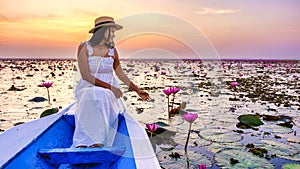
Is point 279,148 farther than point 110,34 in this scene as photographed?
Yes

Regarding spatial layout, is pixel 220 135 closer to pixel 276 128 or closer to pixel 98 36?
pixel 276 128

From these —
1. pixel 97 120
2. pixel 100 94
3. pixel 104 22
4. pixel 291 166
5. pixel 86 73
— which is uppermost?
pixel 104 22

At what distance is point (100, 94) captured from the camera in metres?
2.31

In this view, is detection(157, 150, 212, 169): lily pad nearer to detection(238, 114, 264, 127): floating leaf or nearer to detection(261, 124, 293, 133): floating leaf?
detection(238, 114, 264, 127): floating leaf

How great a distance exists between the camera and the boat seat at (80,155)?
175 cm

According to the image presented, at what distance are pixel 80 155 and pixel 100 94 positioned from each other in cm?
66

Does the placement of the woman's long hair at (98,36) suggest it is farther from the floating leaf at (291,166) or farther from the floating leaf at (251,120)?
the floating leaf at (251,120)

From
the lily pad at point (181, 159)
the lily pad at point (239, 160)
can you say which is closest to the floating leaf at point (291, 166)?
the lily pad at point (239, 160)

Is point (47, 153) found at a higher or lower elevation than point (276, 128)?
higher

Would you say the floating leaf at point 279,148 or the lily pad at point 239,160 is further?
the floating leaf at point 279,148

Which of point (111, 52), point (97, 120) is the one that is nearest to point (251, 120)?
point (111, 52)

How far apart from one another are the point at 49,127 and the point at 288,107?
5053 millimetres

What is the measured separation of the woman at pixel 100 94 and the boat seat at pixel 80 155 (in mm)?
157

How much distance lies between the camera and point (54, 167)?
1.94 metres
